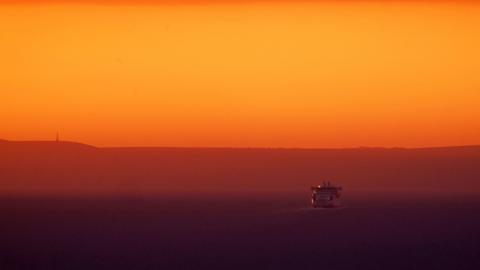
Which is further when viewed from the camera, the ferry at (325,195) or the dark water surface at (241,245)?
the ferry at (325,195)

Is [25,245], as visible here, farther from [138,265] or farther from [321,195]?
[321,195]

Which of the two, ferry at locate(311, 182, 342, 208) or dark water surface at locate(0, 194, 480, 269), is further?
ferry at locate(311, 182, 342, 208)

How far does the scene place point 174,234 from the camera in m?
86.6

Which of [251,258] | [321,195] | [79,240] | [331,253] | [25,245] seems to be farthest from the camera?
[321,195]

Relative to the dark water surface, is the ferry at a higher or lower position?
higher

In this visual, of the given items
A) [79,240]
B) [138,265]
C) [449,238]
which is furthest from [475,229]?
[138,265]

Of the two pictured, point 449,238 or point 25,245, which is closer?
point 25,245

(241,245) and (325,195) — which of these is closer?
(241,245)

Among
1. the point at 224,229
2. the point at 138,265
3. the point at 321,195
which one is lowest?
the point at 138,265

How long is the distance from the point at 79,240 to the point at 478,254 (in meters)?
25.3

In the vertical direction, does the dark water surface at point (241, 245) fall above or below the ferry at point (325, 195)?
below

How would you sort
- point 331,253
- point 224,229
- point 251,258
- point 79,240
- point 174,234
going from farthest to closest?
point 224,229 < point 174,234 < point 79,240 < point 331,253 < point 251,258

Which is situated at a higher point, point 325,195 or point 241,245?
point 325,195

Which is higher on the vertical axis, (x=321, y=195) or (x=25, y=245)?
(x=321, y=195)
